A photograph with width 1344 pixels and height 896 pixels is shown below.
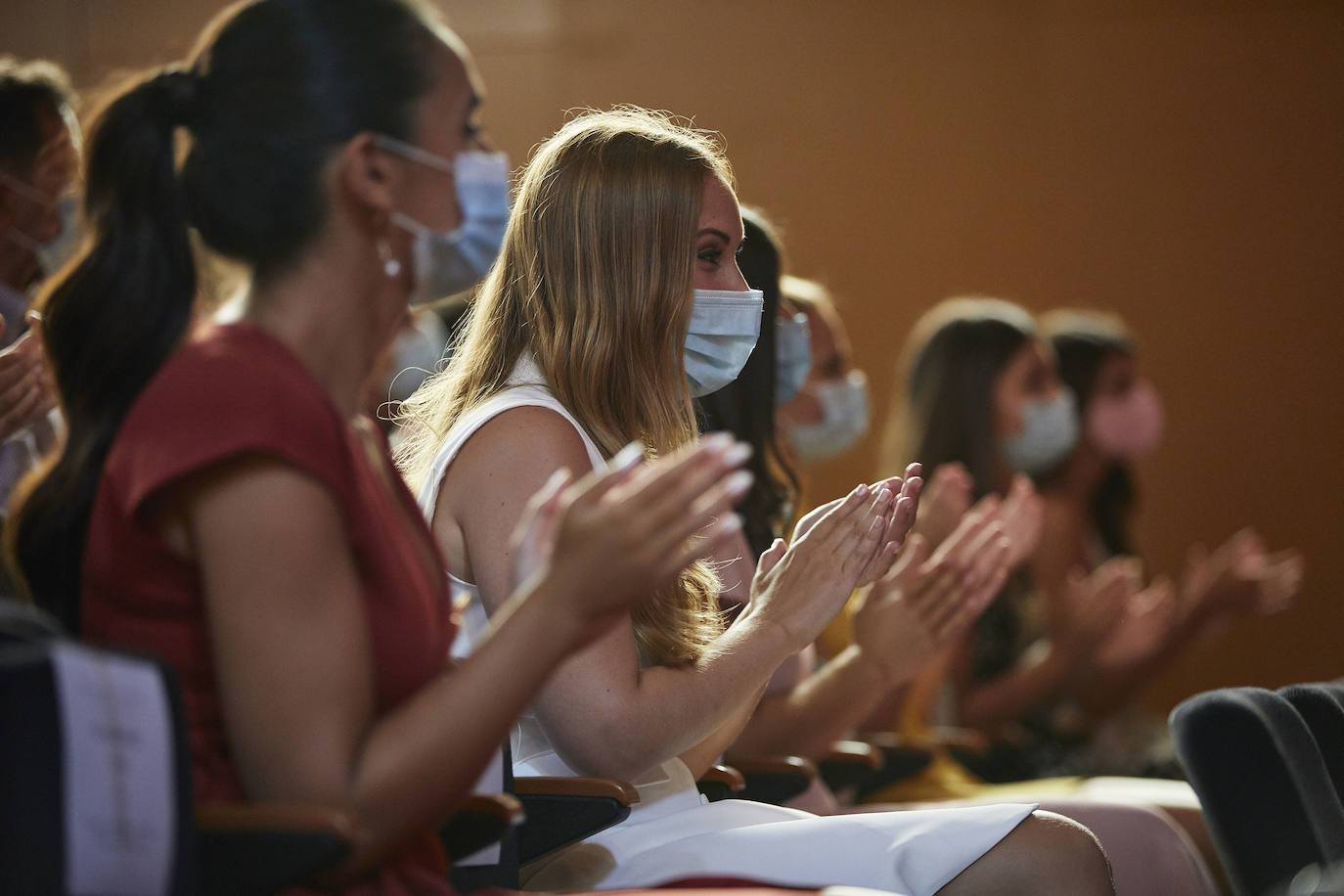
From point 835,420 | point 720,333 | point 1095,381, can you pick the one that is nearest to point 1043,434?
point 1095,381

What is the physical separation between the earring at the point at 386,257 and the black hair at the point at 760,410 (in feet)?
2.84

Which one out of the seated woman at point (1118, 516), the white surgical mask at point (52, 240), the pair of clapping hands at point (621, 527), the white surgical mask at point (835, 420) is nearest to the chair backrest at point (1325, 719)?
the pair of clapping hands at point (621, 527)

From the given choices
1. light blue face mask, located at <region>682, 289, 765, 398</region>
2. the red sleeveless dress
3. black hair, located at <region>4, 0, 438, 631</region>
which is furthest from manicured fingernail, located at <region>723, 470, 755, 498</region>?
light blue face mask, located at <region>682, 289, 765, 398</region>

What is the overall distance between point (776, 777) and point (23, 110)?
1.73 metres

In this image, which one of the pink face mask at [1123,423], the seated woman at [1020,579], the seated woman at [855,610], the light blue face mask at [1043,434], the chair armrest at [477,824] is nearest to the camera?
the chair armrest at [477,824]

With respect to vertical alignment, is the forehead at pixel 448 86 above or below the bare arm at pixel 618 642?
above

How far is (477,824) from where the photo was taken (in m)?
1.42

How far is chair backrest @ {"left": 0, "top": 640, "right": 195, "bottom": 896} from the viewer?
1067 millimetres

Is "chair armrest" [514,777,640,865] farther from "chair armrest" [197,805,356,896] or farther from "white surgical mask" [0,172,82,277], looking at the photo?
"white surgical mask" [0,172,82,277]

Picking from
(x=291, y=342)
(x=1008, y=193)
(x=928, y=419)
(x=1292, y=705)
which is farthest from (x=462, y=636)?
(x=1008, y=193)

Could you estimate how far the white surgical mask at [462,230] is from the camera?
4.32 ft

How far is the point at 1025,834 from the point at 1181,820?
1.21 m

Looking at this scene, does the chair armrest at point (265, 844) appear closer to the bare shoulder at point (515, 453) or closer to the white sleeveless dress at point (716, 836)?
the white sleeveless dress at point (716, 836)

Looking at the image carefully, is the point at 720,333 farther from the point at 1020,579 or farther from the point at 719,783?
the point at 1020,579
